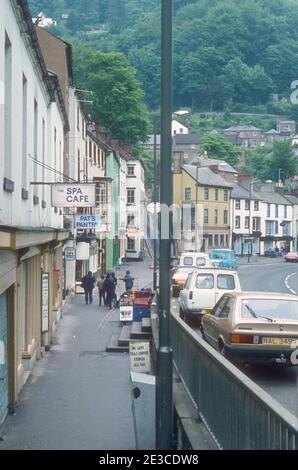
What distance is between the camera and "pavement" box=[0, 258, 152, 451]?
38.0 feet

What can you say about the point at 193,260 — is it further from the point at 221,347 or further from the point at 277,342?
the point at 277,342

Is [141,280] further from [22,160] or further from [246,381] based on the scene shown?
[246,381]

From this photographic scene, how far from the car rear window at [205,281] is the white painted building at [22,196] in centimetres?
487

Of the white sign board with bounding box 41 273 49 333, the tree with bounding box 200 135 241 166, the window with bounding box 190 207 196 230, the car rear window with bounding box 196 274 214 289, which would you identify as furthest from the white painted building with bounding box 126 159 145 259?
the tree with bounding box 200 135 241 166

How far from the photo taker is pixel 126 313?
26531 mm

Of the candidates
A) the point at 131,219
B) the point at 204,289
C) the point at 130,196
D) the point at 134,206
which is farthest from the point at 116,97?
the point at 204,289

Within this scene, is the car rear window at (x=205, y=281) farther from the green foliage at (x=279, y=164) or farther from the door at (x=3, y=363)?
the green foliage at (x=279, y=164)

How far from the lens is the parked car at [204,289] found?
23.1m

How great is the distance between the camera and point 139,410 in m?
10.3

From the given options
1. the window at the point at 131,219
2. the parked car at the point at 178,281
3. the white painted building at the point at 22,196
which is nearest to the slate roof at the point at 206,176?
the window at the point at 131,219

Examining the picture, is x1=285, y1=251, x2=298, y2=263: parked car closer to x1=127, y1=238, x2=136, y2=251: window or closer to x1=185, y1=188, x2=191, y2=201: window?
x1=185, y1=188, x2=191, y2=201: window

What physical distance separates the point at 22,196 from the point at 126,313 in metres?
13.4
